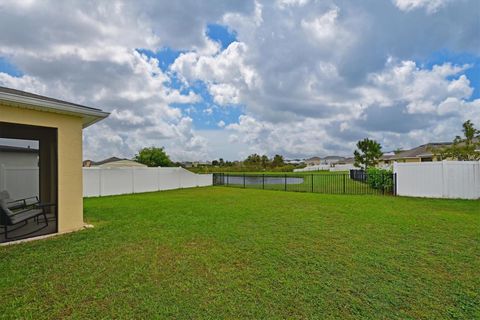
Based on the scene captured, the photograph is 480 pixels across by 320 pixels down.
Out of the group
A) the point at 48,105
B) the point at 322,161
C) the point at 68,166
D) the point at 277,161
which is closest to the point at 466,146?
the point at 68,166

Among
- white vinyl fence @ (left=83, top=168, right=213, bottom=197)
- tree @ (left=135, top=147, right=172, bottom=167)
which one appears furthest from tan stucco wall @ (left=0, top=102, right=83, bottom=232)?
tree @ (left=135, top=147, right=172, bottom=167)

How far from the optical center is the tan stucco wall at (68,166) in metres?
5.49

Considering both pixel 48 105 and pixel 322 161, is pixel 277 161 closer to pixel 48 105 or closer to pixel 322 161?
pixel 322 161

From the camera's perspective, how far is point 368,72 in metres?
14.1

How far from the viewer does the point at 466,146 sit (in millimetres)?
13500

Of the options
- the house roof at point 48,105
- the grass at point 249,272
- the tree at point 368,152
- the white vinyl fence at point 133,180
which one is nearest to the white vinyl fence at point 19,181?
the white vinyl fence at point 133,180

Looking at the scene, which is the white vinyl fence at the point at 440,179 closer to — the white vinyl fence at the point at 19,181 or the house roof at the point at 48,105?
the house roof at the point at 48,105

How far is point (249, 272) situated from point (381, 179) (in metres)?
12.5

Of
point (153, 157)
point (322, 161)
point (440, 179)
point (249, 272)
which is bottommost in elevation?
point (249, 272)

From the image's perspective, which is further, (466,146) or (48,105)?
(466,146)

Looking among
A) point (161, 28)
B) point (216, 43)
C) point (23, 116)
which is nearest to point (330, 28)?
point (216, 43)

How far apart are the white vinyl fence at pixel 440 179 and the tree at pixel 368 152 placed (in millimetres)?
19662

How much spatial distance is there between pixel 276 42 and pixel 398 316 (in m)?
12.9

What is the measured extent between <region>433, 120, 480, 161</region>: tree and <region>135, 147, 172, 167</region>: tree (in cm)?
2851
